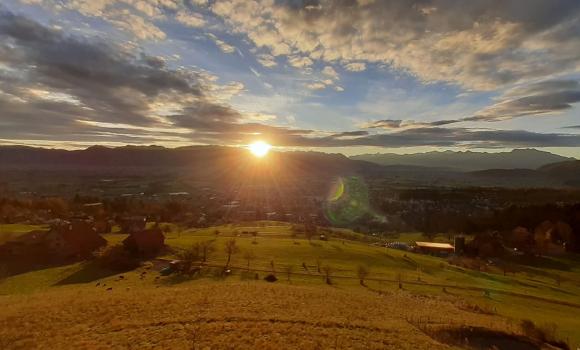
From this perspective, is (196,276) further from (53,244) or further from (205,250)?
(53,244)

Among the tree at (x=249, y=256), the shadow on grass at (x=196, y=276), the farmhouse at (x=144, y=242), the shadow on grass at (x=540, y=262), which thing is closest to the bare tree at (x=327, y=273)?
the tree at (x=249, y=256)

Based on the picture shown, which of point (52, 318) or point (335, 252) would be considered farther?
point (335, 252)

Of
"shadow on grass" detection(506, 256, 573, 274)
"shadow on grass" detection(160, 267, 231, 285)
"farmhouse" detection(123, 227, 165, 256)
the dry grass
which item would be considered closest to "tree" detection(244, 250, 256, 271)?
"shadow on grass" detection(160, 267, 231, 285)

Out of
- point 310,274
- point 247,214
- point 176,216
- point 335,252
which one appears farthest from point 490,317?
point 247,214

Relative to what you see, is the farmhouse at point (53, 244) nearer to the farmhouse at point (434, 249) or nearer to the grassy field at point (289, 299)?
the grassy field at point (289, 299)

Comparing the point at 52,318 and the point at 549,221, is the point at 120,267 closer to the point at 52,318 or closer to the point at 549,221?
the point at 52,318

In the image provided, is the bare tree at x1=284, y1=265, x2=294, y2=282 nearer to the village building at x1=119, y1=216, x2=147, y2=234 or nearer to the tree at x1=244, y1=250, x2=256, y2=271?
the tree at x1=244, y1=250, x2=256, y2=271
